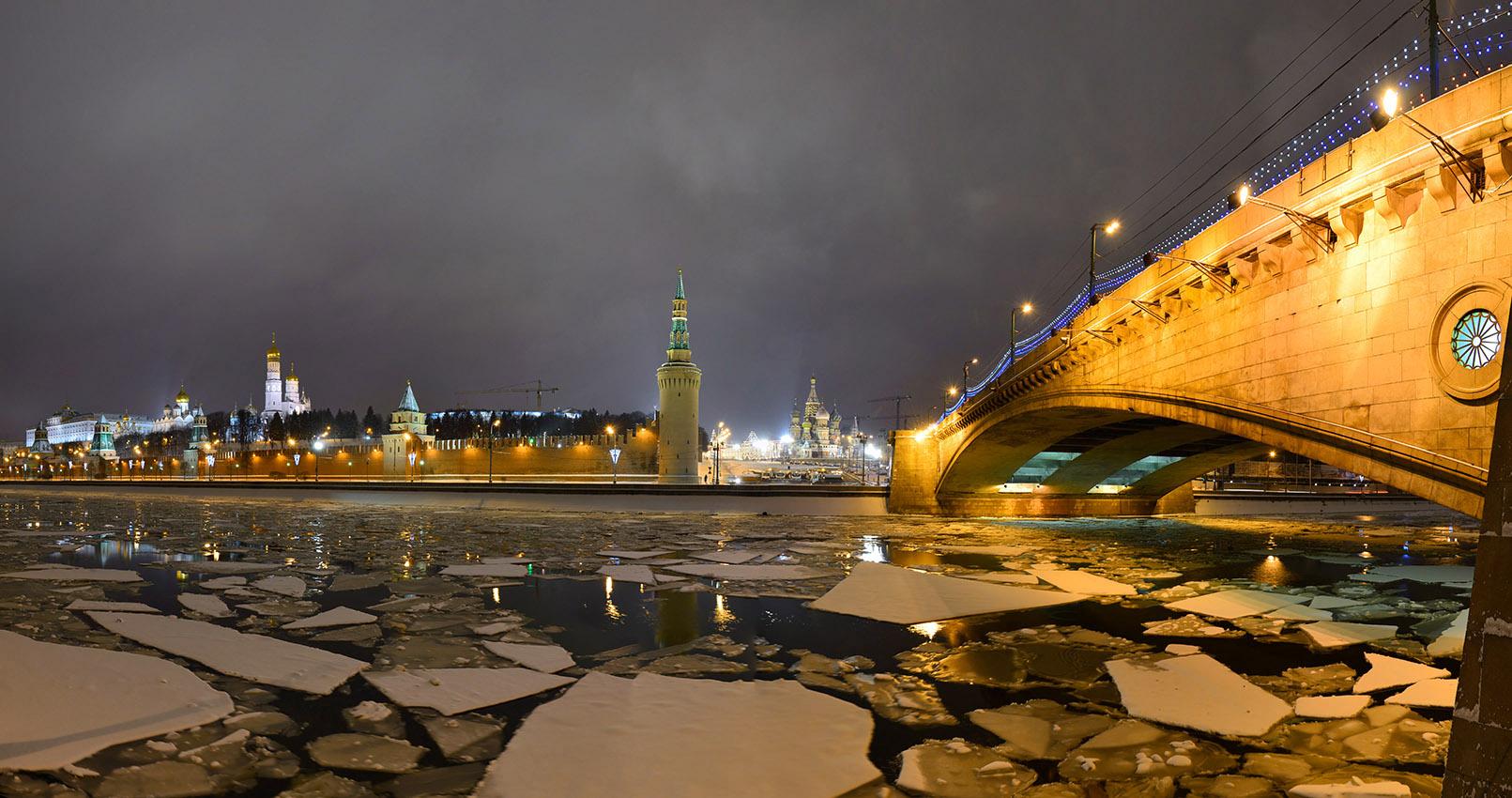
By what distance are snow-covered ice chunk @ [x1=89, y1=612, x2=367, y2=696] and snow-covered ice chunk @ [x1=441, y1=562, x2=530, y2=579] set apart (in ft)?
18.5

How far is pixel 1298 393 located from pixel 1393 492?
57.6 meters

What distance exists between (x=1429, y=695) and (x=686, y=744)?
7.80 m

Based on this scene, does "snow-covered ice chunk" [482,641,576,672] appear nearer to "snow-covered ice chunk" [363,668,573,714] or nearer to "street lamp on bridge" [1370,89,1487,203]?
"snow-covered ice chunk" [363,668,573,714]

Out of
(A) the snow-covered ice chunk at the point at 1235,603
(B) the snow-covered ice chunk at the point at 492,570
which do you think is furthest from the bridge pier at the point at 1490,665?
(B) the snow-covered ice chunk at the point at 492,570

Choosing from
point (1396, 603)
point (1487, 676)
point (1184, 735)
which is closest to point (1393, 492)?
point (1396, 603)

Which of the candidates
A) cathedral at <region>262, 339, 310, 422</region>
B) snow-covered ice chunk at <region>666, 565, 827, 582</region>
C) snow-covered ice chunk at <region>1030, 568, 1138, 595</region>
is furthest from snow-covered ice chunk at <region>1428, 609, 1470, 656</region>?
cathedral at <region>262, 339, 310, 422</region>

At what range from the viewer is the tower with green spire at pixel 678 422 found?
233ft

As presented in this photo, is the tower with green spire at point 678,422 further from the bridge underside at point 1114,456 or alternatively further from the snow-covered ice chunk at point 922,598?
the snow-covered ice chunk at point 922,598

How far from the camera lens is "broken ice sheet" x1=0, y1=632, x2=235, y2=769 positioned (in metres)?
6.06

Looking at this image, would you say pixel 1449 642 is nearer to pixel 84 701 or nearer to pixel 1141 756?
pixel 1141 756

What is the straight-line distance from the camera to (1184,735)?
6918 millimetres

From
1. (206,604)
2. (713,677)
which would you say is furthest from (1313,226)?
(206,604)

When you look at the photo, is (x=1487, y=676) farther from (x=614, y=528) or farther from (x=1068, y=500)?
(x=1068, y=500)

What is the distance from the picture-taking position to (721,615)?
12258 millimetres
